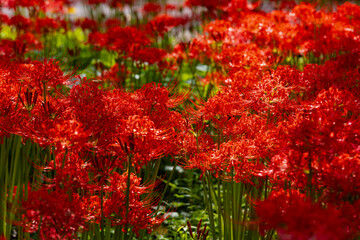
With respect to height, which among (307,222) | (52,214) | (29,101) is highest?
(29,101)

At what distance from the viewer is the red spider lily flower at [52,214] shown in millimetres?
1304

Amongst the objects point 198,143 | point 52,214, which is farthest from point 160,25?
point 52,214

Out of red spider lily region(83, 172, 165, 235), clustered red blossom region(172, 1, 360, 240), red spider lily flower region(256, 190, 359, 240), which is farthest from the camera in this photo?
red spider lily region(83, 172, 165, 235)

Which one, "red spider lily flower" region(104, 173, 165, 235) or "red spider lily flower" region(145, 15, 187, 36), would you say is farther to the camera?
"red spider lily flower" region(145, 15, 187, 36)

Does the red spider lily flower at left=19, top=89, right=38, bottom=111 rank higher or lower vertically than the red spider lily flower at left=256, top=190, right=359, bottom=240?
higher

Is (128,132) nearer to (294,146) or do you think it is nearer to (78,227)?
(78,227)

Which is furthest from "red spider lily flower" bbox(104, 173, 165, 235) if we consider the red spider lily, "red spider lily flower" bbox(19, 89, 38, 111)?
"red spider lily flower" bbox(19, 89, 38, 111)

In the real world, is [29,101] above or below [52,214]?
above

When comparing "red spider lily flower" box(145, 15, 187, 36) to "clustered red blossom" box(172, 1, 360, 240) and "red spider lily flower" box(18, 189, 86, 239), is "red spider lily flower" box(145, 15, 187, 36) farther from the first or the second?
"red spider lily flower" box(18, 189, 86, 239)

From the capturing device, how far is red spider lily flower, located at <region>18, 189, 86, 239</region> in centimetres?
130

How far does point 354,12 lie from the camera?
3.46 meters

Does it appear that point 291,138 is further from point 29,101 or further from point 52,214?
point 29,101

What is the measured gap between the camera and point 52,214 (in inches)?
51.4

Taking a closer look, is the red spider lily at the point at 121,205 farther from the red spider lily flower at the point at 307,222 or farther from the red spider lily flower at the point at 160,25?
the red spider lily flower at the point at 160,25
